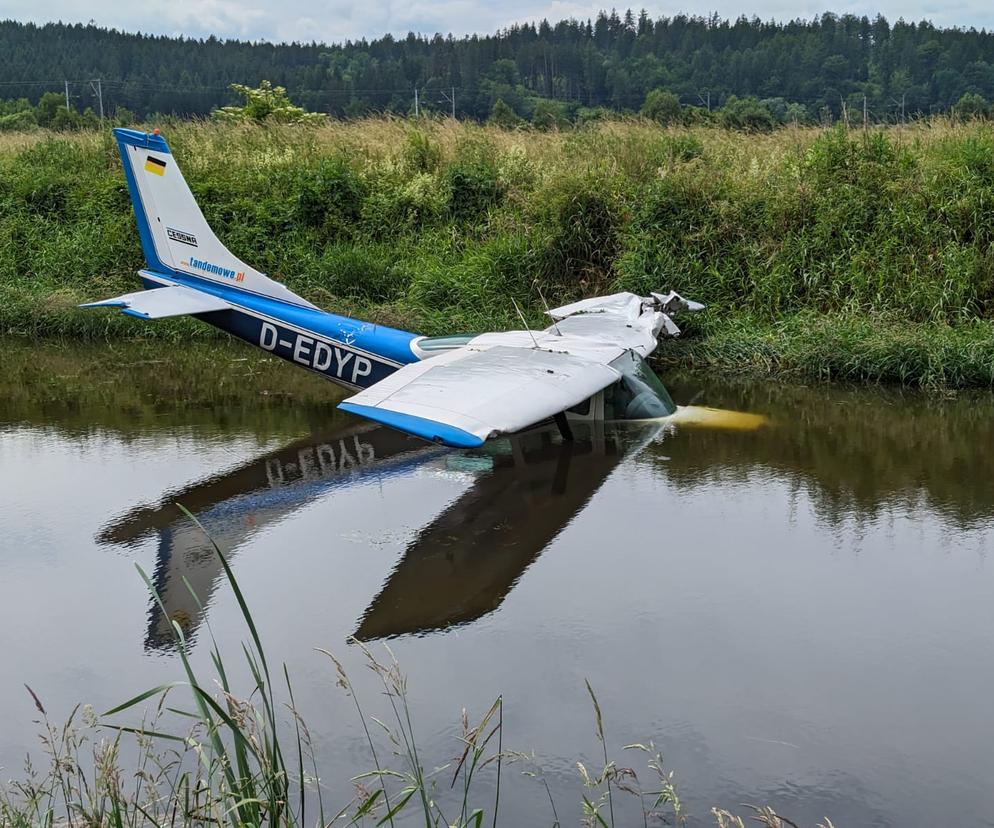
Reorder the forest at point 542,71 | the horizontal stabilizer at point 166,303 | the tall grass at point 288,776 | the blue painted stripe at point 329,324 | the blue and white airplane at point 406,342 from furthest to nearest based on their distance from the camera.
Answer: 1. the forest at point 542,71
2. the horizontal stabilizer at point 166,303
3. the blue painted stripe at point 329,324
4. the blue and white airplane at point 406,342
5. the tall grass at point 288,776

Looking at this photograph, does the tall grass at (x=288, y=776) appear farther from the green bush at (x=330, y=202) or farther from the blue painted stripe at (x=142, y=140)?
the green bush at (x=330, y=202)

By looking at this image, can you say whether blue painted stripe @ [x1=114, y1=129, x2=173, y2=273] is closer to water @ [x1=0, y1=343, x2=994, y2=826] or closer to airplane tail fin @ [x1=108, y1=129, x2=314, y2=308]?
airplane tail fin @ [x1=108, y1=129, x2=314, y2=308]

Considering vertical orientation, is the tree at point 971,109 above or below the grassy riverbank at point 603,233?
above

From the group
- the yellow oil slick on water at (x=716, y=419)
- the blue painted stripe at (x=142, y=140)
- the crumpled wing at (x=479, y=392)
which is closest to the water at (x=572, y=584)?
the yellow oil slick on water at (x=716, y=419)

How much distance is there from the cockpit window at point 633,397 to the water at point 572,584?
0.25 meters

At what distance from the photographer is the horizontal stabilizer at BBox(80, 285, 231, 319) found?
10.3 metres

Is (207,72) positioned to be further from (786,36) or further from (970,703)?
(970,703)

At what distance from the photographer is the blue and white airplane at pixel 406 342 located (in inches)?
310

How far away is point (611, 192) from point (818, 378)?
5.02 metres

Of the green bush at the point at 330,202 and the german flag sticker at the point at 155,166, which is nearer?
the german flag sticker at the point at 155,166

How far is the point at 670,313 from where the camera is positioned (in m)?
12.8

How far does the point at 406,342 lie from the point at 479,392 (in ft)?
8.13

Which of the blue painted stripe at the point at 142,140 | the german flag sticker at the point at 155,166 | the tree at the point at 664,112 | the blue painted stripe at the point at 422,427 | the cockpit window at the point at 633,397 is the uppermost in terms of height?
the tree at the point at 664,112

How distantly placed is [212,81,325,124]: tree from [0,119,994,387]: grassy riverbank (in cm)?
244
